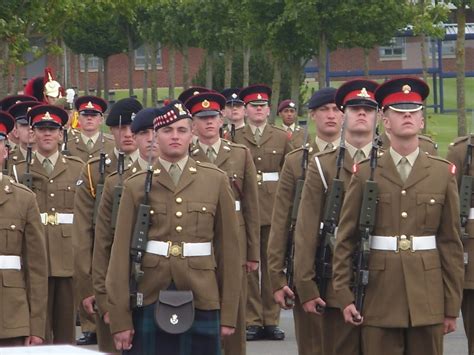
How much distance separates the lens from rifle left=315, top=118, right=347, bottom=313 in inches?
377

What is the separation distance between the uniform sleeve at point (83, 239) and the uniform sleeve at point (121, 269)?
1.78 m

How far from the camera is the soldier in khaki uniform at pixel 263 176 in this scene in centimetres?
1416

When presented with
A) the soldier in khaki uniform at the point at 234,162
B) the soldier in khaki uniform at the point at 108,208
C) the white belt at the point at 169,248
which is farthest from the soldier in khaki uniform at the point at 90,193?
the white belt at the point at 169,248

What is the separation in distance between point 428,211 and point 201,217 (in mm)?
1289

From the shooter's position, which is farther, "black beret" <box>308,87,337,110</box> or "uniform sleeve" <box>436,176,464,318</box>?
"black beret" <box>308,87,337,110</box>

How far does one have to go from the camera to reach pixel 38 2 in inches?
898

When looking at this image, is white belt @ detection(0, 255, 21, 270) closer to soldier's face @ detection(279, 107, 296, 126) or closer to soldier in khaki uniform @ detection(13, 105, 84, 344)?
soldier in khaki uniform @ detection(13, 105, 84, 344)

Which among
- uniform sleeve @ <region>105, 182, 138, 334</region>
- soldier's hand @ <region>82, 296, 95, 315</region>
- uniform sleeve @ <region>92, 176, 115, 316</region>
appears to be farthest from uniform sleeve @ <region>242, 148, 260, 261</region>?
uniform sleeve @ <region>105, 182, 138, 334</region>

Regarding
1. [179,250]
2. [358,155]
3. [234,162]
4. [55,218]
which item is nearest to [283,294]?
[358,155]

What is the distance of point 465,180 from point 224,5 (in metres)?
28.0

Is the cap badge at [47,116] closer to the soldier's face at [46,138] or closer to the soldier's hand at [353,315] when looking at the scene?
the soldier's face at [46,138]

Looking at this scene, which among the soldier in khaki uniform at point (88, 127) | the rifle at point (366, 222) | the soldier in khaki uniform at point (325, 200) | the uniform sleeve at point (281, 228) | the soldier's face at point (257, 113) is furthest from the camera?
the soldier in khaki uniform at point (88, 127)

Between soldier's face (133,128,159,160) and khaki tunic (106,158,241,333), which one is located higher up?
soldier's face (133,128,159,160)

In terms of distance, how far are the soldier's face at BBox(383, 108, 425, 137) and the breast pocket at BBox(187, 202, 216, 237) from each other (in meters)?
1.14
